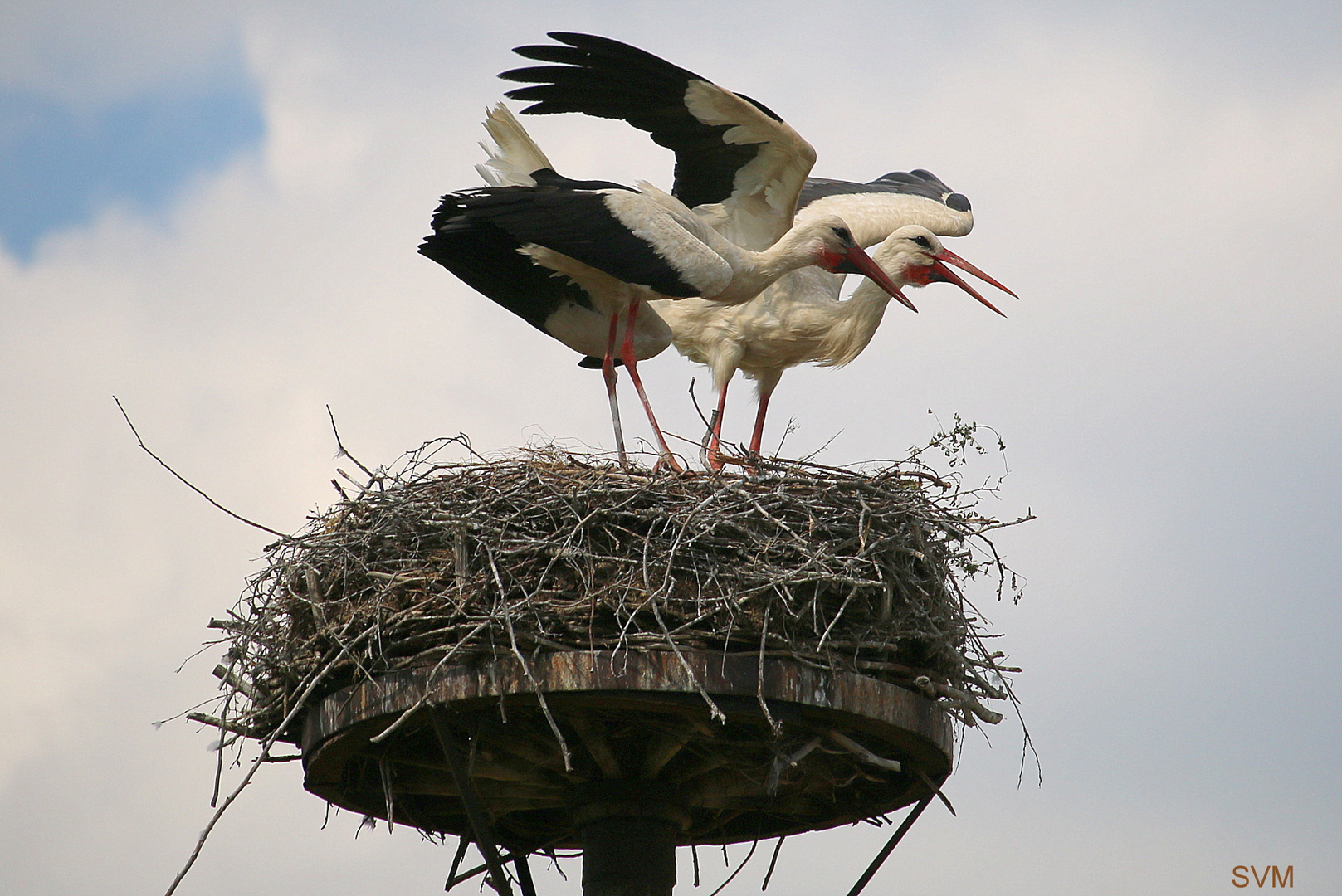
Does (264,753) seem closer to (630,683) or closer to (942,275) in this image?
(630,683)

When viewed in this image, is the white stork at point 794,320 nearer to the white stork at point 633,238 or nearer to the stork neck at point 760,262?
the white stork at point 633,238

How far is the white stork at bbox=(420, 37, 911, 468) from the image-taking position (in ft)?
22.1

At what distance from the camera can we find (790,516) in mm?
5672

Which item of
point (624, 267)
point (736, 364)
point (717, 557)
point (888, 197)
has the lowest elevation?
point (717, 557)

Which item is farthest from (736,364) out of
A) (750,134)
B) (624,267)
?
(624,267)

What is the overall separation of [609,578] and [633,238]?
196 cm

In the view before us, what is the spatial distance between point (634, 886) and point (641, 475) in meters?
1.63

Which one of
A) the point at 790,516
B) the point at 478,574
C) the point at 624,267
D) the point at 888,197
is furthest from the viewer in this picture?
the point at 888,197

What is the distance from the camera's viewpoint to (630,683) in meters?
5.08

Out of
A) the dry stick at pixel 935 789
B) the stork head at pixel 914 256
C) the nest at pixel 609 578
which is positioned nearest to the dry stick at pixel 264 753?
the nest at pixel 609 578

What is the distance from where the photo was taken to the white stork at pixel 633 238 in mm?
6723

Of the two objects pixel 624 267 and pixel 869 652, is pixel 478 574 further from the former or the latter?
pixel 624 267

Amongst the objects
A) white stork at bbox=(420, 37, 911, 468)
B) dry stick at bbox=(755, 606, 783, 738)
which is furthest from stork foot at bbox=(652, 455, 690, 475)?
dry stick at bbox=(755, 606, 783, 738)

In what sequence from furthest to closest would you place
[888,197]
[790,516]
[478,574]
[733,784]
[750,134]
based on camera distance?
[888,197]
[750,134]
[733,784]
[790,516]
[478,574]
